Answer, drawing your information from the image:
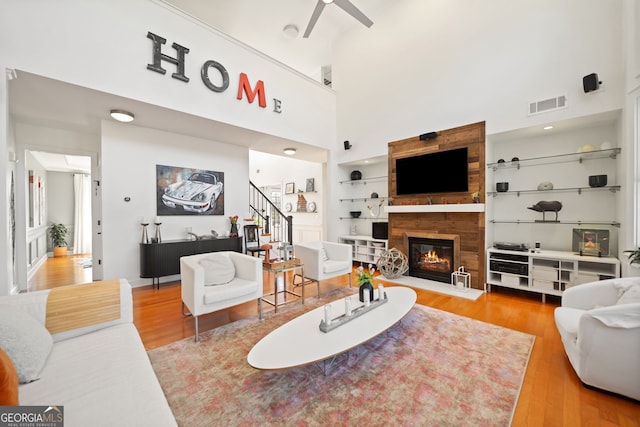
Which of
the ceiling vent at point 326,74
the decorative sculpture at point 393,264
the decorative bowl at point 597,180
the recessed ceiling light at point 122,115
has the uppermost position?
the ceiling vent at point 326,74

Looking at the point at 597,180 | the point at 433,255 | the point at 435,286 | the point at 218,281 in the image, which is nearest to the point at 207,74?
the point at 218,281

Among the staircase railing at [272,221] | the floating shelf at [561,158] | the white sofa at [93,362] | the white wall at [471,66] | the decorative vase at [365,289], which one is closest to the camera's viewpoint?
the white sofa at [93,362]

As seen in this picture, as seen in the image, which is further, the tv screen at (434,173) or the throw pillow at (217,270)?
the tv screen at (434,173)

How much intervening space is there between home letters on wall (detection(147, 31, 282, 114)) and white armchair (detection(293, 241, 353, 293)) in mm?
2761

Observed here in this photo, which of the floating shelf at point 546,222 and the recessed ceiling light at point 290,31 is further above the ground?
the recessed ceiling light at point 290,31

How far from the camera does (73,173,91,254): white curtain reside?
800 centimetres

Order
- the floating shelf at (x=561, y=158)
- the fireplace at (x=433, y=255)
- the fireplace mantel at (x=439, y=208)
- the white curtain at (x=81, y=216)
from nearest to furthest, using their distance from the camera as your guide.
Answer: the floating shelf at (x=561, y=158)
the fireplace mantel at (x=439, y=208)
the fireplace at (x=433, y=255)
the white curtain at (x=81, y=216)

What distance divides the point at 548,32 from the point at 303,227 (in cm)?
657

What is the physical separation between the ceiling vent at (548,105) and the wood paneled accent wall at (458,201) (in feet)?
2.12

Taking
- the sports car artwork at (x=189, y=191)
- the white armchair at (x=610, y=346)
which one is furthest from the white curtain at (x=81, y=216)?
the white armchair at (x=610, y=346)

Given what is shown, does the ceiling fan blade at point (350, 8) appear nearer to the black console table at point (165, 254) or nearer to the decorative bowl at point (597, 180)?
the decorative bowl at point (597, 180)

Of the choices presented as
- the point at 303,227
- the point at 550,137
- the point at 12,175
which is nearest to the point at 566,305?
the point at 550,137

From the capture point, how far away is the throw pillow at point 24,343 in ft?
4.36

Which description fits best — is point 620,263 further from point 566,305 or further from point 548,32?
point 548,32
